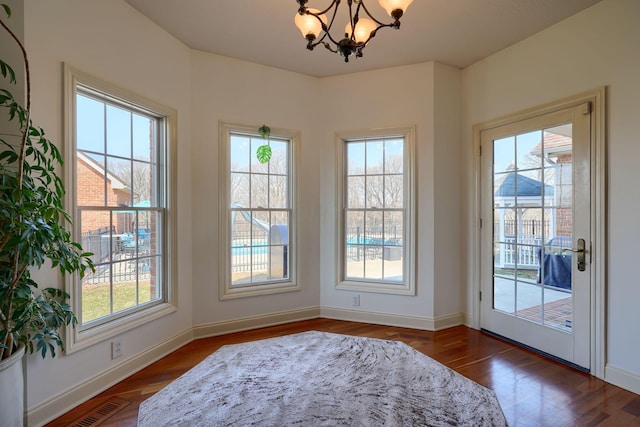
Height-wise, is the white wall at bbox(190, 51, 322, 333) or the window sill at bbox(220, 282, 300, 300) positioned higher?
the white wall at bbox(190, 51, 322, 333)

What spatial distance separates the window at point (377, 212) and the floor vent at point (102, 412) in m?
2.32

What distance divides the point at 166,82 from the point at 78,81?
848 millimetres

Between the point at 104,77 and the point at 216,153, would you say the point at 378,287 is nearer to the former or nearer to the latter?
the point at 216,153

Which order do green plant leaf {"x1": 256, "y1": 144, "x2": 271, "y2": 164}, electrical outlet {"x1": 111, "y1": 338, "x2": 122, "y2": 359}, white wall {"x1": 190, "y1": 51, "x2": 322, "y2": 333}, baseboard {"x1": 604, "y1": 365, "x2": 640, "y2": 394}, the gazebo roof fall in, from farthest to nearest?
1. green plant leaf {"x1": 256, "y1": 144, "x2": 271, "y2": 164}
2. white wall {"x1": 190, "y1": 51, "x2": 322, "y2": 333}
3. the gazebo roof
4. electrical outlet {"x1": 111, "y1": 338, "x2": 122, "y2": 359}
5. baseboard {"x1": 604, "y1": 365, "x2": 640, "y2": 394}

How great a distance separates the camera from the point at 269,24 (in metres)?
2.86

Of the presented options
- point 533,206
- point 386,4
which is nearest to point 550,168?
point 533,206

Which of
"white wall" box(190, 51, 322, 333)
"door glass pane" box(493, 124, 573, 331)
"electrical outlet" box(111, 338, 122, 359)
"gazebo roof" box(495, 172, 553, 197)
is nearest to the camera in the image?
"electrical outlet" box(111, 338, 122, 359)

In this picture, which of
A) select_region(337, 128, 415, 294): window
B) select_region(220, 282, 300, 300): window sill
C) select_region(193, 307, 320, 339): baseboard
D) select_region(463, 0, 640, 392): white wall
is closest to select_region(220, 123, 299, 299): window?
select_region(220, 282, 300, 300): window sill

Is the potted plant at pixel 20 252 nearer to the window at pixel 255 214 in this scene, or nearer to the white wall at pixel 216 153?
the white wall at pixel 216 153

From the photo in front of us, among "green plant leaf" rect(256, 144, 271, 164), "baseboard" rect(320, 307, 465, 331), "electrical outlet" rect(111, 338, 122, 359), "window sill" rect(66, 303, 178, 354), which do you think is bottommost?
"baseboard" rect(320, 307, 465, 331)

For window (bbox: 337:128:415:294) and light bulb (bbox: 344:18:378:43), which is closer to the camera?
light bulb (bbox: 344:18:378:43)

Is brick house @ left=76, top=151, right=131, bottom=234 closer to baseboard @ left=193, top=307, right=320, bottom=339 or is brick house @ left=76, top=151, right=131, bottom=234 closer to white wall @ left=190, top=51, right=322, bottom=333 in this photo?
white wall @ left=190, top=51, right=322, bottom=333

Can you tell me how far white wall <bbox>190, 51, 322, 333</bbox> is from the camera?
333 centimetres

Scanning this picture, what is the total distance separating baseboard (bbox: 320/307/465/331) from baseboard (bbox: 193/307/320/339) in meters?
0.20
